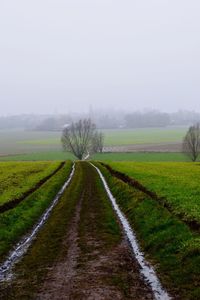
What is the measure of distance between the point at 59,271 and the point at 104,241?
4.59 metres

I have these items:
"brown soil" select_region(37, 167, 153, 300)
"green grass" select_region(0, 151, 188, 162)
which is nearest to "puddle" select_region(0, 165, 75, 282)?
"brown soil" select_region(37, 167, 153, 300)

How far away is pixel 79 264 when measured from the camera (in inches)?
607

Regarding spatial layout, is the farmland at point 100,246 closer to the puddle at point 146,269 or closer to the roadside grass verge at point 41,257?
the roadside grass verge at point 41,257

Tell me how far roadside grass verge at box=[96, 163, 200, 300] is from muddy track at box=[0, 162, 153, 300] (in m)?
0.98

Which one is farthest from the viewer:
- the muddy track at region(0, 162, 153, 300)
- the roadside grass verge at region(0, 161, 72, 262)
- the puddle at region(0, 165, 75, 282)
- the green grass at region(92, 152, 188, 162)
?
the green grass at region(92, 152, 188, 162)

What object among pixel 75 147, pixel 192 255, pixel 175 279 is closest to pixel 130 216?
pixel 192 255

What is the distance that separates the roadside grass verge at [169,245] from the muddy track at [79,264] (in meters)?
0.98

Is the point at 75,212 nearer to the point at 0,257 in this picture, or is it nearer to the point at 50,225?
the point at 50,225

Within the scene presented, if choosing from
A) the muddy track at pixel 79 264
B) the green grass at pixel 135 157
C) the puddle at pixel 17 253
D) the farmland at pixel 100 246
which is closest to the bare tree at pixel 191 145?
the green grass at pixel 135 157

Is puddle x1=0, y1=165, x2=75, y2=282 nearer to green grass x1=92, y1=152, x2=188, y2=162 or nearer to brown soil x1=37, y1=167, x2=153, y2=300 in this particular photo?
brown soil x1=37, y1=167, x2=153, y2=300

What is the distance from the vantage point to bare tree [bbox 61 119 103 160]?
5833 inches

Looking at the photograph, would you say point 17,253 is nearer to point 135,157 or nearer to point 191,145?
point 191,145

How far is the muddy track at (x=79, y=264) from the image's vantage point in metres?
12.6

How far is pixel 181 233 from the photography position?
61.2 ft
